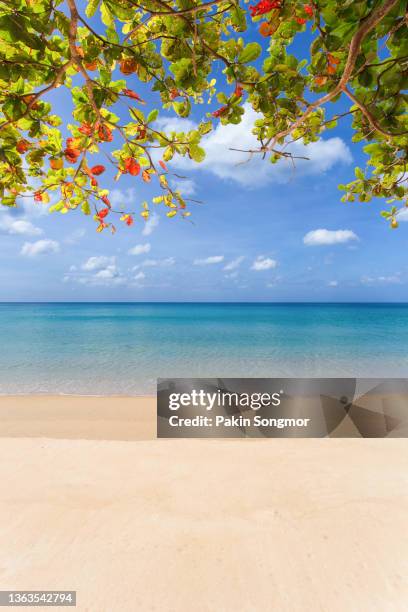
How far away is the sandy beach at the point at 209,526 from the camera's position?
183cm

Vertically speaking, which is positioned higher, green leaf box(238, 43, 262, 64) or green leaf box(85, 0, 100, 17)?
green leaf box(85, 0, 100, 17)

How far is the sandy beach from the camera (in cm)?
183

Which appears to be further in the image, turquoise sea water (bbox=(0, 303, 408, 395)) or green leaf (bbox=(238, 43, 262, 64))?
turquoise sea water (bbox=(0, 303, 408, 395))

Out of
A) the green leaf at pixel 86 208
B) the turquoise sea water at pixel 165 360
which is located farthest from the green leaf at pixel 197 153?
the turquoise sea water at pixel 165 360

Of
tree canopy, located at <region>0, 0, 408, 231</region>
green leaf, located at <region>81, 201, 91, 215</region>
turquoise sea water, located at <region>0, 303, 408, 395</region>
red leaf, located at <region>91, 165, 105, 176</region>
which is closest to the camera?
tree canopy, located at <region>0, 0, 408, 231</region>

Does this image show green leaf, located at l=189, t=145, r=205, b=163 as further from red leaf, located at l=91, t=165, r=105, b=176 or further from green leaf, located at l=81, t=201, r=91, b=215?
green leaf, located at l=81, t=201, r=91, b=215

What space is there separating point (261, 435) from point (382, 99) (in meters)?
4.21

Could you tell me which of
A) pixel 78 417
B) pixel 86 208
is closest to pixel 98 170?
pixel 86 208

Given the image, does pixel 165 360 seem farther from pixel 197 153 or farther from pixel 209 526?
pixel 197 153

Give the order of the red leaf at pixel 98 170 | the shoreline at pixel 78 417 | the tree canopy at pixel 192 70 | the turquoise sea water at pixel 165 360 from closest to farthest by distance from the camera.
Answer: the tree canopy at pixel 192 70 < the red leaf at pixel 98 170 < the shoreline at pixel 78 417 < the turquoise sea water at pixel 165 360

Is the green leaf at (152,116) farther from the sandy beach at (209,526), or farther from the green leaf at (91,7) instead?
the sandy beach at (209,526)

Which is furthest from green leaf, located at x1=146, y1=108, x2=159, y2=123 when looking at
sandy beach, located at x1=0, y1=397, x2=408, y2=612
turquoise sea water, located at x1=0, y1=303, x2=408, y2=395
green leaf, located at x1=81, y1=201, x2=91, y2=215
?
turquoise sea water, located at x1=0, y1=303, x2=408, y2=395

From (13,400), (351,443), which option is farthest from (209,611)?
(13,400)

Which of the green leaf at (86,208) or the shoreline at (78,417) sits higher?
the green leaf at (86,208)
